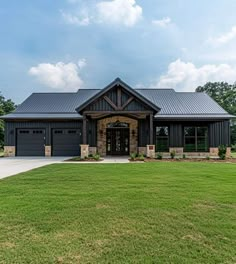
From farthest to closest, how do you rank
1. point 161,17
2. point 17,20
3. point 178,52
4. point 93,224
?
point 178,52
point 17,20
point 161,17
point 93,224

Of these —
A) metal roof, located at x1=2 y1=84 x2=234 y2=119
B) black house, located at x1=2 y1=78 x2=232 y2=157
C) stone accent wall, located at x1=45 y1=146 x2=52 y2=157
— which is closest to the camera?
black house, located at x1=2 y1=78 x2=232 y2=157

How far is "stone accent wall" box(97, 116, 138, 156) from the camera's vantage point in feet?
63.7

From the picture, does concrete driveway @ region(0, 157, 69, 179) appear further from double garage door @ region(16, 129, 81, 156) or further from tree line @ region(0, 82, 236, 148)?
tree line @ region(0, 82, 236, 148)

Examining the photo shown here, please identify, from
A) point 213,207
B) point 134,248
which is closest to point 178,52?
point 213,207

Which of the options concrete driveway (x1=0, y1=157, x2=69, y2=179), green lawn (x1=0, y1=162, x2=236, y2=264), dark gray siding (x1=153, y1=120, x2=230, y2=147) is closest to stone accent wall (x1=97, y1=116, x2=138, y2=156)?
dark gray siding (x1=153, y1=120, x2=230, y2=147)

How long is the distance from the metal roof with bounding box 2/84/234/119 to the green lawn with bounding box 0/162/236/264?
13.6 meters

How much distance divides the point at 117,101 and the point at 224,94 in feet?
101

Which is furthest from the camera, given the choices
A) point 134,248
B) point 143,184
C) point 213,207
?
point 143,184

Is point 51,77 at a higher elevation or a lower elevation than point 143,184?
higher

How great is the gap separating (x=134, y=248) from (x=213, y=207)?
2336mm

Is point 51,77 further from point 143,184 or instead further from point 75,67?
point 143,184

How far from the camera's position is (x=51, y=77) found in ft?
79.0

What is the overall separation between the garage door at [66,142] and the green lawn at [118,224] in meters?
13.3

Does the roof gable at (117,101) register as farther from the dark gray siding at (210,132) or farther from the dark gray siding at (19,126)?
the dark gray siding at (19,126)
